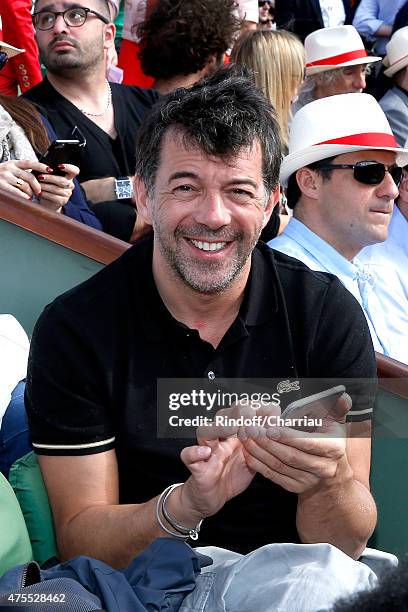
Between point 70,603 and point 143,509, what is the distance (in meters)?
0.49

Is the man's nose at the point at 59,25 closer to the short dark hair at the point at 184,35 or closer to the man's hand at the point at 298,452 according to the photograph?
the short dark hair at the point at 184,35

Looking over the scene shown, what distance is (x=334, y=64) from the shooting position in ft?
17.3

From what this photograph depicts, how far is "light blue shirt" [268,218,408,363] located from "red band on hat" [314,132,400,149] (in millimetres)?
336

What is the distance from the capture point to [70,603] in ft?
5.84

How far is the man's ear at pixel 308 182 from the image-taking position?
3.57m

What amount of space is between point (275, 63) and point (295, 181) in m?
1.48

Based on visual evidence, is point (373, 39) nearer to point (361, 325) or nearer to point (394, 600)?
point (361, 325)

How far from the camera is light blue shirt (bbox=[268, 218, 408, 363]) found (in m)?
3.43

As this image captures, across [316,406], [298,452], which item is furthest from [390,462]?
[298,452]

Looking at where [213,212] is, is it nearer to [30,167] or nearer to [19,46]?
[30,167]

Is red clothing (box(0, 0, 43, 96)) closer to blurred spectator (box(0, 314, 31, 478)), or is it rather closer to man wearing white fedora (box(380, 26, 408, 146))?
man wearing white fedora (box(380, 26, 408, 146))

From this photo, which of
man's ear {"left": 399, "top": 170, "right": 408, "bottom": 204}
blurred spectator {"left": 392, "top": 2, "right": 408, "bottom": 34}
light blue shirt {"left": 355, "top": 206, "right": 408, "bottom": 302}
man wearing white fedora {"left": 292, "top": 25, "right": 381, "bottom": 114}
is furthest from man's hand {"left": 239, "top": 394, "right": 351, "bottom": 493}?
blurred spectator {"left": 392, "top": 2, "right": 408, "bottom": 34}

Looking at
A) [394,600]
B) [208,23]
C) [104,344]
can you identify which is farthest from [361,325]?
[208,23]

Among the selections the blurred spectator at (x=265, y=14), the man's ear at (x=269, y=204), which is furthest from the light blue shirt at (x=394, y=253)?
the blurred spectator at (x=265, y=14)
